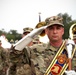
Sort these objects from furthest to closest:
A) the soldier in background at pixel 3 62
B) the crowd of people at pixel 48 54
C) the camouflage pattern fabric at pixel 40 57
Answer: the soldier in background at pixel 3 62 → the camouflage pattern fabric at pixel 40 57 → the crowd of people at pixel 48 54

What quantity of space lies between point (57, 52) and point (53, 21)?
1.67ft

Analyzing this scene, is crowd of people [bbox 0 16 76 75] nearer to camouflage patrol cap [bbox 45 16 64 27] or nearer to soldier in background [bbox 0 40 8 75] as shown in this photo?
camouflage patrol cap [bbox 45 16 64 27]

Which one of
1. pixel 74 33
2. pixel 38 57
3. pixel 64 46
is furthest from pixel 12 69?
pixel 74 33

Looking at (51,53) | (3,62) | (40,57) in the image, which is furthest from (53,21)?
(3,62)

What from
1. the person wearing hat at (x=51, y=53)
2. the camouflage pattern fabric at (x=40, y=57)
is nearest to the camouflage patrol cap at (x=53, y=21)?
the person wearing hat at (x=51, y=53)

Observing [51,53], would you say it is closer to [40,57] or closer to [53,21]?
[40,57]

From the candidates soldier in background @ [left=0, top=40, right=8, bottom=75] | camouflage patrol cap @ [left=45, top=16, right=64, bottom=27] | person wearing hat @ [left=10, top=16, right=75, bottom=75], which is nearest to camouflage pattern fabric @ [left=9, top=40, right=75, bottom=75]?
person wearing hat @ [left=10, top=16, right=75, bottom=75]

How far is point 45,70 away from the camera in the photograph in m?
5.82

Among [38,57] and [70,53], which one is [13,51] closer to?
[38,57]

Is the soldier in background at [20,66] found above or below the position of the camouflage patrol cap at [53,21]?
below

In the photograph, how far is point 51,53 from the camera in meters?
5.98

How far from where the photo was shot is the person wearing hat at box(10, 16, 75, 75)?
5.81 meters

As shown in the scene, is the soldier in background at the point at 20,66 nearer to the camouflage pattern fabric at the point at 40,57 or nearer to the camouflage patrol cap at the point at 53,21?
the camouflage pattern fabric at the point at 40,57

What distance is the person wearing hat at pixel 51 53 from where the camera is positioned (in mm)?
5812
